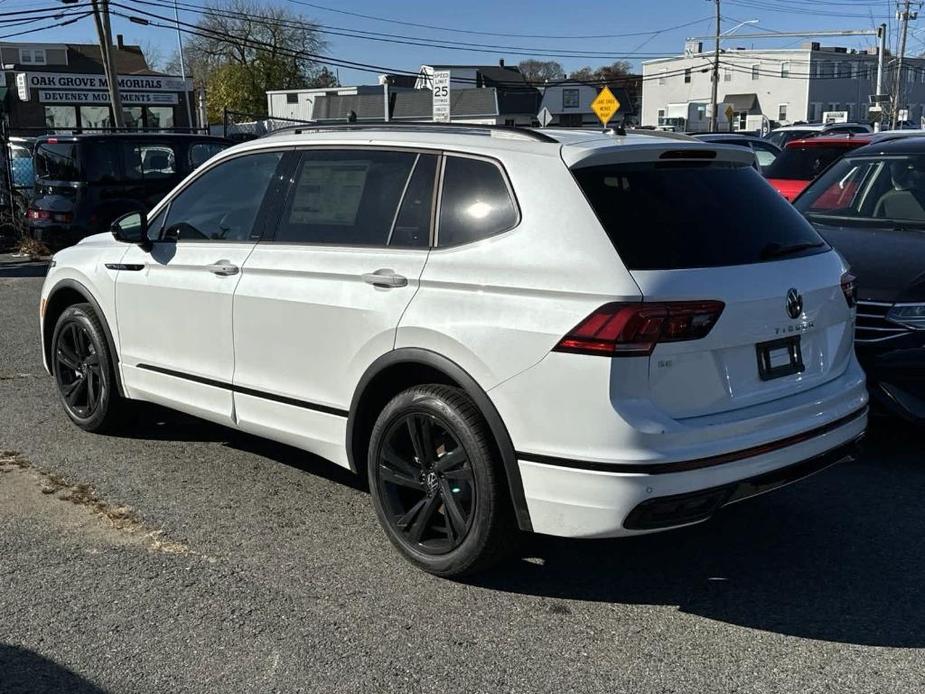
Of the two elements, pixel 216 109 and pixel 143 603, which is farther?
pixel 216 109

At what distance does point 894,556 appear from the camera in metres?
4.13

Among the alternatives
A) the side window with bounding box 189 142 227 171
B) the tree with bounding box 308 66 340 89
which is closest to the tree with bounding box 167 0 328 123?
the tree with bounding box 308 66 340 89

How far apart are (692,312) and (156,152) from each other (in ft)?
42.4

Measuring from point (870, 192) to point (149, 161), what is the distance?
11.1 meters

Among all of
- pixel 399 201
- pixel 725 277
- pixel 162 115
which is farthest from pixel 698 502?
pixel 162 115

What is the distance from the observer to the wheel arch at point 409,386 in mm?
3520

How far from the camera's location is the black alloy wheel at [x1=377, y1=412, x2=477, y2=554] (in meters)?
3.76

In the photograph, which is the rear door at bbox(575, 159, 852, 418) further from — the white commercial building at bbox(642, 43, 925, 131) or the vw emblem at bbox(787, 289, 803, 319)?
the white commercial building at bbox(642, 43, 925, 131)

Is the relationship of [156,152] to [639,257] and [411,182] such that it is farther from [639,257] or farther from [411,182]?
[639,257]

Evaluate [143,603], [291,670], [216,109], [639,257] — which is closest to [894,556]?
[639,257]

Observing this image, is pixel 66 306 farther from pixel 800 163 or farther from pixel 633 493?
pixel 800 163

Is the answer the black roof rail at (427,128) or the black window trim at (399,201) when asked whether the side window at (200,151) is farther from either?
the black window trim at (399,201)

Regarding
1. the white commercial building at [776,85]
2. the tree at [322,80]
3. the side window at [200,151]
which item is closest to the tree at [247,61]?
the tree at [322,80]

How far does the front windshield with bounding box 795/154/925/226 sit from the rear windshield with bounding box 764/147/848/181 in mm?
3066
